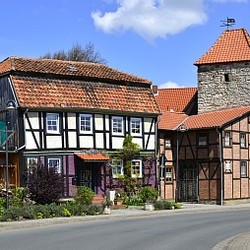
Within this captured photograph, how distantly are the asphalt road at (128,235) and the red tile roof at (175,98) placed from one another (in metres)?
29.8

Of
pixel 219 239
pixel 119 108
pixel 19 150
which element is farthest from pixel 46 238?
pixel 119 108

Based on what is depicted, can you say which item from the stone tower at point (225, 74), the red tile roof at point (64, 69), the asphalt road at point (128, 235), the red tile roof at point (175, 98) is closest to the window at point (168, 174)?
the red tile roof at point (64, 69)

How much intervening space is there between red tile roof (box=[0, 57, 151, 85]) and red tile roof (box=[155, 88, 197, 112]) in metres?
13.8

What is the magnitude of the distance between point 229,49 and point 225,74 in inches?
99.7

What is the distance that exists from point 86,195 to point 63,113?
6431 mm

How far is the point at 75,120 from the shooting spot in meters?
35.9

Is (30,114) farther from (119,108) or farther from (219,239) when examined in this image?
(219,239)

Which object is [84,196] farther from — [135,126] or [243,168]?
[243,168]

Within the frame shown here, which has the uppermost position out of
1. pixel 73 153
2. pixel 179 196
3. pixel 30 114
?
pixel 30 114

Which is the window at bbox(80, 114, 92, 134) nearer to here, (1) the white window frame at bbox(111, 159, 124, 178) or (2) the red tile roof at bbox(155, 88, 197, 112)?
(1) the white window frame at bbox(111, 159, 124, 178)

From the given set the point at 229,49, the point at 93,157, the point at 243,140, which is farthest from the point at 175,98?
the point at 93,157

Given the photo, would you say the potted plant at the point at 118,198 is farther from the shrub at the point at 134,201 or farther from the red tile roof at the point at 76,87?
the red tile roof at the point at 76,87

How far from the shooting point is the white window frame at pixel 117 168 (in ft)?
123

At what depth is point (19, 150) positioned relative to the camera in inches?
1326
